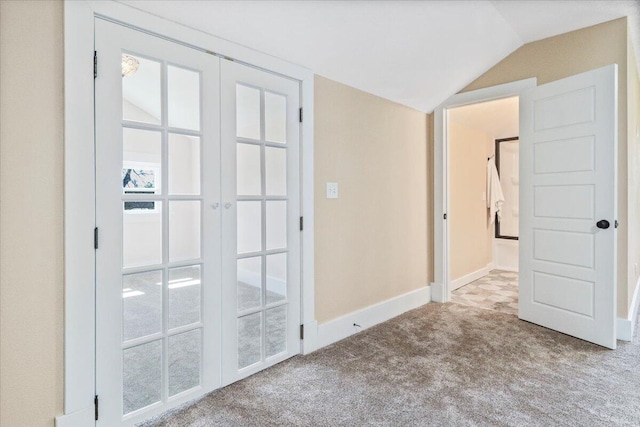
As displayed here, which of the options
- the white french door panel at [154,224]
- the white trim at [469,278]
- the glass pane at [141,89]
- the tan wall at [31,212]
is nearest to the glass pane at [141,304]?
the white french door panel at [154,224]

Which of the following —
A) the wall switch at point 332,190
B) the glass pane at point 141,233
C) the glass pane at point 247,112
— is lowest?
the glass pane at point 141,233

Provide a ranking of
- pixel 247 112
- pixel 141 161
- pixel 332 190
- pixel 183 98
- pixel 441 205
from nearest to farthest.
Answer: pixel 141 161, pixel 183 98, pixel 247 112, pixel 332 190, pixel 441 205

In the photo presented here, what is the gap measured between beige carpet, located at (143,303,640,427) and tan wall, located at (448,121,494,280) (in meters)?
1.67

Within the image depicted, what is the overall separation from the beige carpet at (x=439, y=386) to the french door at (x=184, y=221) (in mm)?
220

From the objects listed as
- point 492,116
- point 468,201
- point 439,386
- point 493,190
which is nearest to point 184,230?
point 439,386

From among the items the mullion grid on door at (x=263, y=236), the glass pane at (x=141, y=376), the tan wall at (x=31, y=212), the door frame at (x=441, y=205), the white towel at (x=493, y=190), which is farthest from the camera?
the white towel at (x=493, y=190)

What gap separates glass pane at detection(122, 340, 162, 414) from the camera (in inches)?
66.3

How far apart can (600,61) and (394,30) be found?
1.79 meters

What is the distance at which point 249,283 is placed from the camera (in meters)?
2.15

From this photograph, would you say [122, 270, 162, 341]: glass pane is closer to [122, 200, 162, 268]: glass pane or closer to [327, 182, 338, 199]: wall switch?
[122, 200, 162, 268]: glass pane

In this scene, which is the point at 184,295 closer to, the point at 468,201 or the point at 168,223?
the point at 168,223

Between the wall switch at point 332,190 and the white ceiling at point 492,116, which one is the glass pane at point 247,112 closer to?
the wall switch at point 332,190

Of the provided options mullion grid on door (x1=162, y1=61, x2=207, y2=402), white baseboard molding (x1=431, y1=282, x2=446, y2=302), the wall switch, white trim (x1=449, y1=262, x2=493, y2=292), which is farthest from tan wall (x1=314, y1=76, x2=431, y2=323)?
mullion grid on door (x1=162, y1=61, x2=207, y2=402)

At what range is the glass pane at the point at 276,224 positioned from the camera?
2.24 meters
